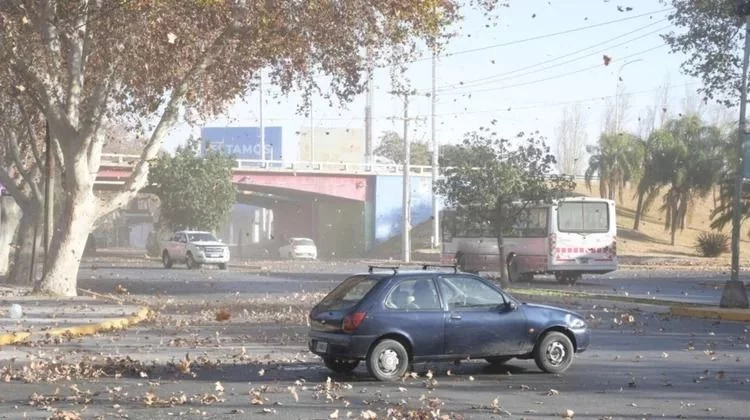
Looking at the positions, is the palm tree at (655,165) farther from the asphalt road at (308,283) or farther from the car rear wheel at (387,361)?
the car rear wheel at (387,361)

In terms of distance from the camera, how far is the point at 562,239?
39344mm

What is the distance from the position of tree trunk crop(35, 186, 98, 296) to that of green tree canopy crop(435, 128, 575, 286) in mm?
11636

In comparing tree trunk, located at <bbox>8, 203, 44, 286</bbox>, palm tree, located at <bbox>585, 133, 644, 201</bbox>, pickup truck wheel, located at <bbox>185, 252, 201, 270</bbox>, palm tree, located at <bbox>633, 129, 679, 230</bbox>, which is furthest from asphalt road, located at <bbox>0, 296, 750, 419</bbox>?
→ palm tree, located at <bbox>585, 133, 644, 201</bbox>

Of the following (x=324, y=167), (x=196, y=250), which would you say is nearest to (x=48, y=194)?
(x=196, y=250)

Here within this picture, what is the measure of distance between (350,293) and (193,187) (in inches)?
2405

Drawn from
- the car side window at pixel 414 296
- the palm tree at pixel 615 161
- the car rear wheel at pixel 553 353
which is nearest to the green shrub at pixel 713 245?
the palm tree at pixel 615 161

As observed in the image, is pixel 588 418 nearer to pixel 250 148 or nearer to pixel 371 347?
pixel 371 347

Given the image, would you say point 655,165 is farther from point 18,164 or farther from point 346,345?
point 346,345

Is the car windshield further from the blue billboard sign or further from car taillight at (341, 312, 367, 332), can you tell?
car taillight at (341, 312, 367, 332)

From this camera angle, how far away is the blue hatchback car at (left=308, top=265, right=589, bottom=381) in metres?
14.6

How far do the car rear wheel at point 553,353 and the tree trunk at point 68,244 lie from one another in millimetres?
19165

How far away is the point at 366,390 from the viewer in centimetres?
1386

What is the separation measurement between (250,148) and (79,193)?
75.2 meters

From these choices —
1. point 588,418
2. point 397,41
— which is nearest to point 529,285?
point 397,41
